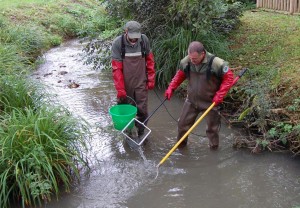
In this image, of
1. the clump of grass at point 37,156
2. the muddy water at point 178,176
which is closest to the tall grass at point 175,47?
the muddy water at point 178,176

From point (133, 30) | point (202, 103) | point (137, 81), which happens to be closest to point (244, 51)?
point (202, 103)

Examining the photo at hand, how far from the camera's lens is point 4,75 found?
6137 millimetres

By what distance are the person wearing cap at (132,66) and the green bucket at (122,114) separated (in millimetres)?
156

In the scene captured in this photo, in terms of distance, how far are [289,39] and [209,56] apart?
12.7ft

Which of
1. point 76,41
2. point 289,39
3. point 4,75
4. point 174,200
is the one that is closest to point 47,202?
point 174,200

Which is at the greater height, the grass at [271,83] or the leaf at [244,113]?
the grass at [271,83]

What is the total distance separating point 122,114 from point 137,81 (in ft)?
1.77

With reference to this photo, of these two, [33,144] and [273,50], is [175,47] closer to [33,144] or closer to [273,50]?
[273,50]

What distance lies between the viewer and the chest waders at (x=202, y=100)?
17.2ft

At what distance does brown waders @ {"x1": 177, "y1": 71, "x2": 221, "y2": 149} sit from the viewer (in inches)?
207

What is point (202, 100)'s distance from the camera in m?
5.38

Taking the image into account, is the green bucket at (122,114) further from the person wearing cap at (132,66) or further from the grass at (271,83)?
the grass at (271,83)

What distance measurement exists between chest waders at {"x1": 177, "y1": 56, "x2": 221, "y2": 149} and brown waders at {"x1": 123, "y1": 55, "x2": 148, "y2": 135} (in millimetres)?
672

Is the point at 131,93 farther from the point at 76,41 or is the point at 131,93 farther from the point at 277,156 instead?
the point at 76,41
